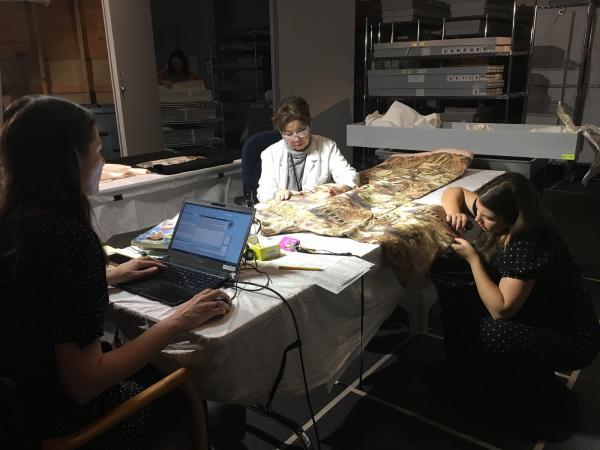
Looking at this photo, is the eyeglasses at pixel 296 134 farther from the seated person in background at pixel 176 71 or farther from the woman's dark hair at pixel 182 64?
the woman's dark hair at pixel 182 64

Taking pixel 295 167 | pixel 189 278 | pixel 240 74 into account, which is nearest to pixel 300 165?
pixel 295 167

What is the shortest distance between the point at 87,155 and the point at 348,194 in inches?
53.9

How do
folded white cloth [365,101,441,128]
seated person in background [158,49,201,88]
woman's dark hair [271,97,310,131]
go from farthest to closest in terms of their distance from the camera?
seated person in background [158,49,201,88] < folded white cloth [365,101,441,128] < woman's dark hair [271,97,310,131]

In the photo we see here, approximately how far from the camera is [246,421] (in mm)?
1792

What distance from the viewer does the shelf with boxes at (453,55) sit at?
13.2 feet

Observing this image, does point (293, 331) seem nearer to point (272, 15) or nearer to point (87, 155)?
point (87, 155)

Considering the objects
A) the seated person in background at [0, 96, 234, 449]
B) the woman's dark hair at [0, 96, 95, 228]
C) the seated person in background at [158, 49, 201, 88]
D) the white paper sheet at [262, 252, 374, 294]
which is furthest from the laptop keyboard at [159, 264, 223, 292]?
the seated person in background at [158, 49, 201, 88]

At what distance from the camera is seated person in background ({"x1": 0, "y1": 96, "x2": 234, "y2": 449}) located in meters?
0.92

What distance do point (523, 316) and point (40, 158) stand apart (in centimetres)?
Answer: 154

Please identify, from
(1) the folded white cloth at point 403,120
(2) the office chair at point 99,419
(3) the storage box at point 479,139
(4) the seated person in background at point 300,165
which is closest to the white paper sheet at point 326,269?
(2) the office chair at point 99,419

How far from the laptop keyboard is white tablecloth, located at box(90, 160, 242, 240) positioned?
947mm

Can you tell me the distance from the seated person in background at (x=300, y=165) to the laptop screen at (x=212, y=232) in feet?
3.24

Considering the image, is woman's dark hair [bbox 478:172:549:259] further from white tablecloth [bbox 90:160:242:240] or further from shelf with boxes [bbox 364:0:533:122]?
shelf with boxes [bbox 364:0:533:122]

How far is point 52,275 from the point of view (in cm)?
92
